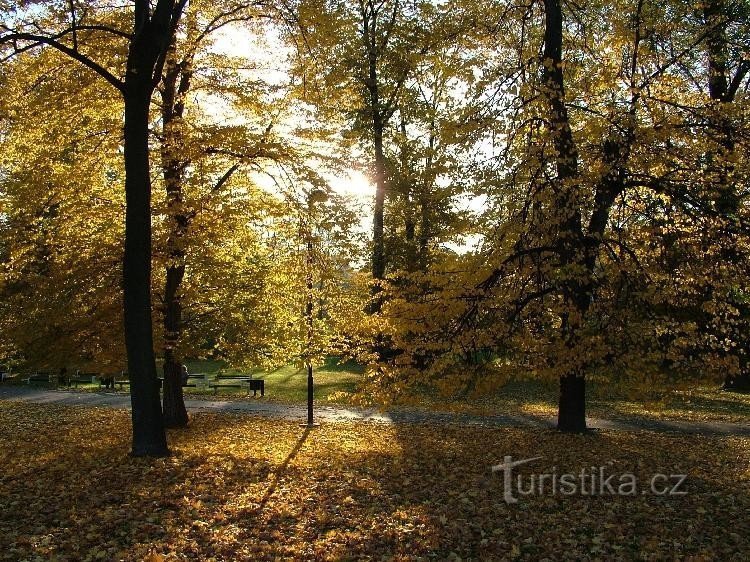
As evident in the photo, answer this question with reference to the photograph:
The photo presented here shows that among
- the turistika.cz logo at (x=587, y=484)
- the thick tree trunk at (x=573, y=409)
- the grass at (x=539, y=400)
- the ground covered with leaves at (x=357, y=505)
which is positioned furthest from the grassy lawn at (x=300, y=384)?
the turistika.cz logo at (x=587, y=484)

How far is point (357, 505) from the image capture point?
6863 mm

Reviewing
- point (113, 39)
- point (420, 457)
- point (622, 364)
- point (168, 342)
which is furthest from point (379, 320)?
point (113, 39)

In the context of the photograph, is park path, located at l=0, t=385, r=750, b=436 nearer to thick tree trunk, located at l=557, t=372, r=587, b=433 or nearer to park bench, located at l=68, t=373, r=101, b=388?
thick tree trunk, located at l=557, t=372, r=587, b=433

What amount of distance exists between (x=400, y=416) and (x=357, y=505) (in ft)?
32.3

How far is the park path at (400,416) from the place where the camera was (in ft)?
48.1

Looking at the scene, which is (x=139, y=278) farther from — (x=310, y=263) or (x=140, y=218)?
(x=310, y=263)

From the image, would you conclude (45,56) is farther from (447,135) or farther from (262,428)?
(262,428)

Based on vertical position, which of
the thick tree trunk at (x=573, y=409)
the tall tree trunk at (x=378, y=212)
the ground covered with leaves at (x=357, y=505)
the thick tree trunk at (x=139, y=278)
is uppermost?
the tall tree trunk at (x=378, y=212)

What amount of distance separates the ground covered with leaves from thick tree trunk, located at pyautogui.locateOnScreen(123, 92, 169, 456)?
0.64 meters

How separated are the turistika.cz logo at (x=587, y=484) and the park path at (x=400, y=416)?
5815 millimetres

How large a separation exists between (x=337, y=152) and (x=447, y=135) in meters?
3.08

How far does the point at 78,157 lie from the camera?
11242mm

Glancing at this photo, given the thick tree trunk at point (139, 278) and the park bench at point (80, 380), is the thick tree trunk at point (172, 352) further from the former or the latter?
the park bench at point (80, 380)

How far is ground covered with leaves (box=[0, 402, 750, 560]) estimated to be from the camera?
5.58m
